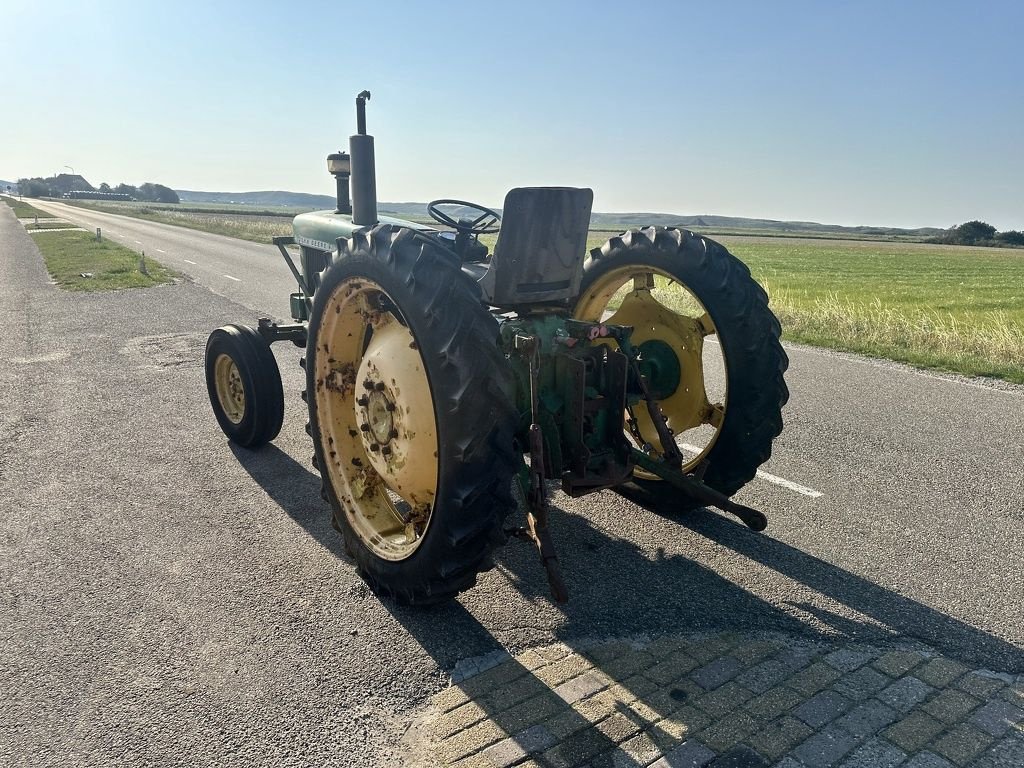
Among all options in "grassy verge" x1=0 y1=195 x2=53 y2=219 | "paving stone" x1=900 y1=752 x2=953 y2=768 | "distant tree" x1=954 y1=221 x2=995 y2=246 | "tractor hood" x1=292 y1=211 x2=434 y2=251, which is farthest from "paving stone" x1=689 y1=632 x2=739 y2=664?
"distant tree" x1=954 y1=221 x2=995 y2=246

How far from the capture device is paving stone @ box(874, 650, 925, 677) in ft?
9.12

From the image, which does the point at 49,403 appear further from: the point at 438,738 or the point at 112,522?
the point at 438,738

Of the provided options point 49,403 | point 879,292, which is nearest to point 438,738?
point 49,403

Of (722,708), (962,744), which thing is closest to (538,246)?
(722,708)

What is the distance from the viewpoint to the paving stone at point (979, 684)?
2654mm

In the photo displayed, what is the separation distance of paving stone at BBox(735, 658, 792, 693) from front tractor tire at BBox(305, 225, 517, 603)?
1064 mm

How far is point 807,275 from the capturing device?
29703 mm

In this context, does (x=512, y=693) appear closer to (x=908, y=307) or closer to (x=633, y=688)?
(x=633, y=688)

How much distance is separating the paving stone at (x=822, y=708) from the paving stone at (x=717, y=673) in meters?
0.27

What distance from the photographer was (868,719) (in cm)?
250

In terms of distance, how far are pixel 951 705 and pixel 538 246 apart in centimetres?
245

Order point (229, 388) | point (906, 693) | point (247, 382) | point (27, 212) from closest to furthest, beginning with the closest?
1. point (906, 693)
2. point (247, 382)
3. point (229, 388)
4. point (27, 212)

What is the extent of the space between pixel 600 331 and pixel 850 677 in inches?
68.0

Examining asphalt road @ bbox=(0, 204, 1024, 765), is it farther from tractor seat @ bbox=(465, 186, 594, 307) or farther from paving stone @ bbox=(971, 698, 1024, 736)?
tractor seat @ bbox=(465, 186, 594, 307)
